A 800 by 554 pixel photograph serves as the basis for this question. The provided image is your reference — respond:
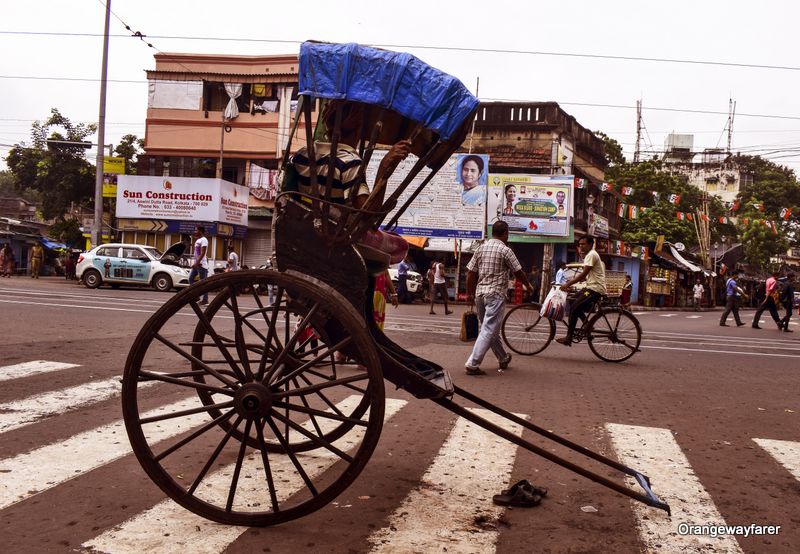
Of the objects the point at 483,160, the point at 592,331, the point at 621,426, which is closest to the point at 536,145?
the point at 483,160

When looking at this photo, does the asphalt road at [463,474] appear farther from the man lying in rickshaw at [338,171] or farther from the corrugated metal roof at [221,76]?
the corrugated metal roof at [221,76]

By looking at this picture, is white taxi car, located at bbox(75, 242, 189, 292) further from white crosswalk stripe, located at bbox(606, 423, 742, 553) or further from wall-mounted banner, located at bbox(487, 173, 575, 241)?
white crosswalk stripe, located at bbox(606, 423, 742, 553)

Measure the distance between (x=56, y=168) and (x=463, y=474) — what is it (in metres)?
37.9

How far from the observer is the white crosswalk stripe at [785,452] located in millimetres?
4457

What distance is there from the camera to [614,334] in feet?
32.3

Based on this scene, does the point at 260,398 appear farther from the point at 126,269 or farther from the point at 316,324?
the point at 126,269

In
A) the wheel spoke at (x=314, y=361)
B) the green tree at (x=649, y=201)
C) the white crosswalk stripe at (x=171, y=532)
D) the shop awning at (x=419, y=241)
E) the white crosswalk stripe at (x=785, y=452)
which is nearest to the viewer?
the white crosswalk stripe at (x=171, y=532)

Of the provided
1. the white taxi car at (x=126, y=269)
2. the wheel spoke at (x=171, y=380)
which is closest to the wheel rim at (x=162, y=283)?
the white taxi car at (x=126, y=269)

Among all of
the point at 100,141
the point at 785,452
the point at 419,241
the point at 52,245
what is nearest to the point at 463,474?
the point at 785,452

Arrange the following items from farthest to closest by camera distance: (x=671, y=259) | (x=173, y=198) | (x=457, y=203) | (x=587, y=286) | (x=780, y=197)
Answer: (x=780, y=197)
(x=671, y=259)
(x=173, y=198)
(x=457, y=203)
(x=587, y=286)

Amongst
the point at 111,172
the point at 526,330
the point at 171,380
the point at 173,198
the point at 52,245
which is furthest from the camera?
the point at 52,245

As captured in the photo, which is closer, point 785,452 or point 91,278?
point 785,452

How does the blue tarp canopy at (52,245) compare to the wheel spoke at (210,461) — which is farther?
the blue tarp canopy at (52,245)

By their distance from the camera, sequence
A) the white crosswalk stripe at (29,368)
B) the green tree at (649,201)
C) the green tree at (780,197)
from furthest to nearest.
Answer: the green tree at (780,197) < the green tree at (649,201) < the white crosswalk stripe at (29,368)
